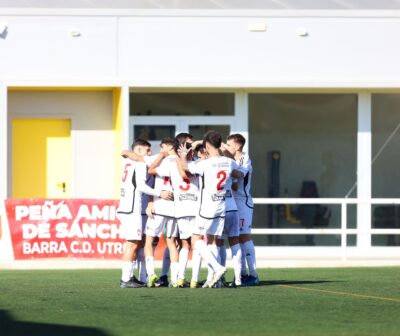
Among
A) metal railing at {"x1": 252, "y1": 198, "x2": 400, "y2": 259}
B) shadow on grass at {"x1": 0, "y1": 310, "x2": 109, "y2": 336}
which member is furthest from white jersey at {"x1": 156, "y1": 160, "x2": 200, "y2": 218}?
metal railing at {"x1": 252, "y1": 198, "x2": 400, "y2": 259}

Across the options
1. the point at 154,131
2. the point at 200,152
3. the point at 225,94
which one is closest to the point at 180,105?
the point at 154,131

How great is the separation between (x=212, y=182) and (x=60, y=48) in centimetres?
1068

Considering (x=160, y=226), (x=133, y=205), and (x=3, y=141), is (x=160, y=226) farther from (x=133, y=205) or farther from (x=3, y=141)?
(x=3, y=141)

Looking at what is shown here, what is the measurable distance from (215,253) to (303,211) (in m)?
10.7

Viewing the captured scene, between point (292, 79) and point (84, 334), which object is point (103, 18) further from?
point (84, 334)

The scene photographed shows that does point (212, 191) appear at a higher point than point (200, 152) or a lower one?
lower

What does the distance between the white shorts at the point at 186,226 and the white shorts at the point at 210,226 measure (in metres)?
0.38

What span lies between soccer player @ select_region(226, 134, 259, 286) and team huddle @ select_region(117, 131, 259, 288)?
0.01 m

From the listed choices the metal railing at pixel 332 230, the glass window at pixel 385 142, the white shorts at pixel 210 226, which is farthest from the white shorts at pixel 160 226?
the glass window at pixel 385 142

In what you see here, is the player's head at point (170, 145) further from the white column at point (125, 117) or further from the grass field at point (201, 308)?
the white column at point (125, 117)

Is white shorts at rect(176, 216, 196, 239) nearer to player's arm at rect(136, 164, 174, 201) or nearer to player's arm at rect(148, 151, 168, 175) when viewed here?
player's arm at rect(136, 164, 174, 201)

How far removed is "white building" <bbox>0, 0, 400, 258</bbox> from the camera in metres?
24.3

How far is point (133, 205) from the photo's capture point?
14.9 meters

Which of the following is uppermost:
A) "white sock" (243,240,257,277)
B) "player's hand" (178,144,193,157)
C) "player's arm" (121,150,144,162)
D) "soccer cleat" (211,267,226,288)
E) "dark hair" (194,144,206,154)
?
"dark hair" (194,144,206,154)
